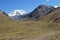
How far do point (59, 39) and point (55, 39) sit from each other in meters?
1.12

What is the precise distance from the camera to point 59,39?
4675 centimetres

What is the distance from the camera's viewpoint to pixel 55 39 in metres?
47.2
